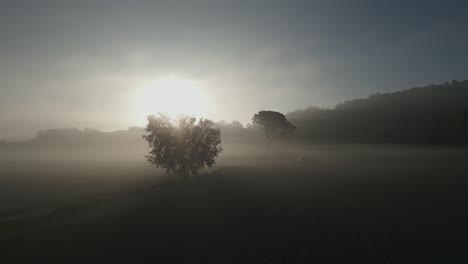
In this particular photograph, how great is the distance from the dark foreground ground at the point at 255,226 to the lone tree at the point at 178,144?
878 centimetres

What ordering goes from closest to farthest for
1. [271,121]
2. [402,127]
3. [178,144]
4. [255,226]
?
1. [255,226]
2. [178,144]
3. [271,121]
4. [402,127]

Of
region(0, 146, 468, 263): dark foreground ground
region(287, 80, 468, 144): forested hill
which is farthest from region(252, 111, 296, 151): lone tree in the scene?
region(0, 146, 468, 263): dark foreground ground

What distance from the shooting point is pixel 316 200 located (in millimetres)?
27875

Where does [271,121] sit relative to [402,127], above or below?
above

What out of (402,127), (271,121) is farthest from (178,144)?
(402,127)

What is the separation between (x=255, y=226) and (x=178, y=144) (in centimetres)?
2622

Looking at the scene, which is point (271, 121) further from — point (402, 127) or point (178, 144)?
point (402, 127)

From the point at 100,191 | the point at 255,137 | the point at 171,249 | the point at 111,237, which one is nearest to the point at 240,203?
the point at 171,249

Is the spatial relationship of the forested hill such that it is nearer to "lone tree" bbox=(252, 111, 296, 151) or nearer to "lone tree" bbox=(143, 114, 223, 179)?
"lone tree" bbox=(252, 111, 296, 151)

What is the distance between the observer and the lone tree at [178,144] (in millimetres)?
43625

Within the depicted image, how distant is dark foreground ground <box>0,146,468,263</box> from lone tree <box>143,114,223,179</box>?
8.78 metres

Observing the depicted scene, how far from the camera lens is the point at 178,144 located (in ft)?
144

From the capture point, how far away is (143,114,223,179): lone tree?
1718 inches

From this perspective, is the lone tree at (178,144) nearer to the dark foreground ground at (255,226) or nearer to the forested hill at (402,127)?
the dark foreground ground at (255,226)
